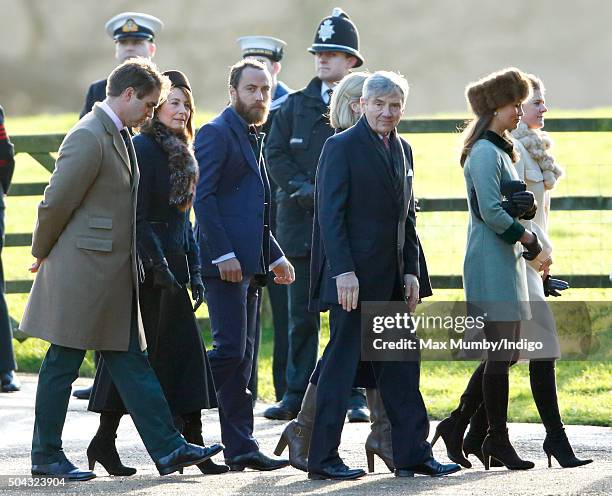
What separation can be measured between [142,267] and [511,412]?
3109 millimetres

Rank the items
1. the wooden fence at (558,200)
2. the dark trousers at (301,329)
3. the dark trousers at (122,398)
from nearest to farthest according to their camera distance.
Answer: the dark trousers at (122,398), the dark trousers at (301,329), the wooden fence at (558,200)

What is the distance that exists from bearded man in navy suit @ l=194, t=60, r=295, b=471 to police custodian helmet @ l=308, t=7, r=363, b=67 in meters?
1.83

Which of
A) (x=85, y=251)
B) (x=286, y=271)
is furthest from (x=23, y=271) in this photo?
(x=85, y=251)

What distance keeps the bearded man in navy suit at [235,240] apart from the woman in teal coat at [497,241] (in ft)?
2.98

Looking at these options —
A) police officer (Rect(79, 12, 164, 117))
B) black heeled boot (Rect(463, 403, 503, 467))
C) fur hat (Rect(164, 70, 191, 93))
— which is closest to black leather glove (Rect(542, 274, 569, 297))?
black heeled boot (Rect(463, 403, 503, 467))

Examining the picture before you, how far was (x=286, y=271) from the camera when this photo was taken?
22.8 ft

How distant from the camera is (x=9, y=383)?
9141mm

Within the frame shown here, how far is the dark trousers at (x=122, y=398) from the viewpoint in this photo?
5945mm

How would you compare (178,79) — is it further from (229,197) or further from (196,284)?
(196,284)

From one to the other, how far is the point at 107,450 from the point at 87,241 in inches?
37.4

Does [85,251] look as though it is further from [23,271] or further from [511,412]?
[23,271]

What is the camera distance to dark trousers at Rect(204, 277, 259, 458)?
6.54 metres

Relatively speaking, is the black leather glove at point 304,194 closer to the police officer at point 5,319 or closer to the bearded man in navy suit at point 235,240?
the bearded man in navy suit at point 235,240

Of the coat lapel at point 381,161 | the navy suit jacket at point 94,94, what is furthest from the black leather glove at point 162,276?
the navy suit jacket at point 94,94
